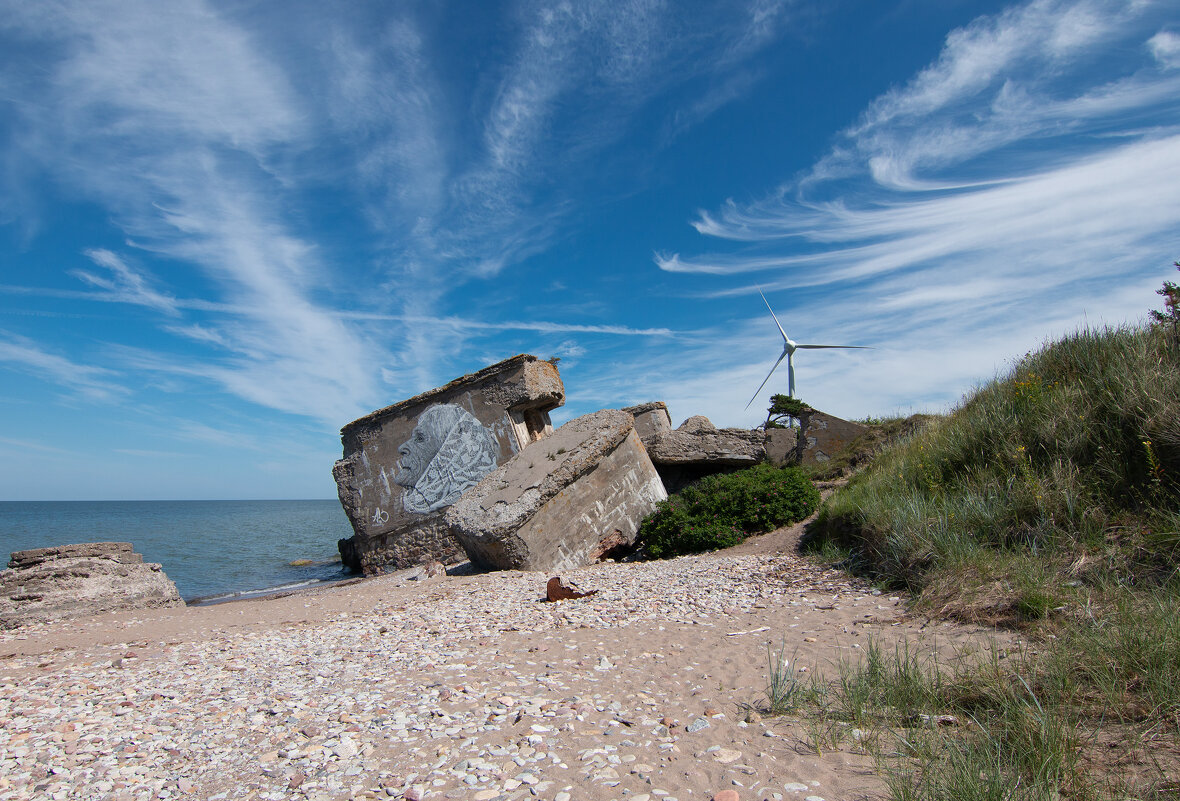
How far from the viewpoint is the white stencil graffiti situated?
39.7 feet

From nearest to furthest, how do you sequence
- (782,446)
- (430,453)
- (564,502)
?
(564,502)
(430,453)
(782,446)

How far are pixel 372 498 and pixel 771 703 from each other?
10.7 m

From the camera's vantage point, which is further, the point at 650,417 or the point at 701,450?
the point at 650,417

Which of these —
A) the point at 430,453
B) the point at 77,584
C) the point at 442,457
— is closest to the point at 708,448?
the point at 442,457

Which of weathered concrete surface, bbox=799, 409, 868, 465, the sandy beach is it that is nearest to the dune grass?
the sandy beach

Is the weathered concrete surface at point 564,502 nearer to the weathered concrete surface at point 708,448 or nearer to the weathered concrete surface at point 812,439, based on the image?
the weathered concrete surface at point 708,448

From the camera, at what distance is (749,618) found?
5.07 meters

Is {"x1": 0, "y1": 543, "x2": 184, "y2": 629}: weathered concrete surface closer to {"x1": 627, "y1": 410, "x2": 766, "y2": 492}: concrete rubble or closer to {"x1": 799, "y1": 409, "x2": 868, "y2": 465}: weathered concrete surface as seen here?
{"x1": 627, "y1": 410, "x2": 766, "y2": 492}: concrete rubble

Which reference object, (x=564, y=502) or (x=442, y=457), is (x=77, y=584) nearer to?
(x=442, y=457)

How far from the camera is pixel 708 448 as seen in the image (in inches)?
460

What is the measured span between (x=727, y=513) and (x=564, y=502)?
2410 millimetres

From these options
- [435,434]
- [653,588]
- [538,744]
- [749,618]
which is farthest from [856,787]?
[435,434]

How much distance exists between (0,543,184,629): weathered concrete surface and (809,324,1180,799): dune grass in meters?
9.77

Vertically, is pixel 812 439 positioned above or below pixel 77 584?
above
